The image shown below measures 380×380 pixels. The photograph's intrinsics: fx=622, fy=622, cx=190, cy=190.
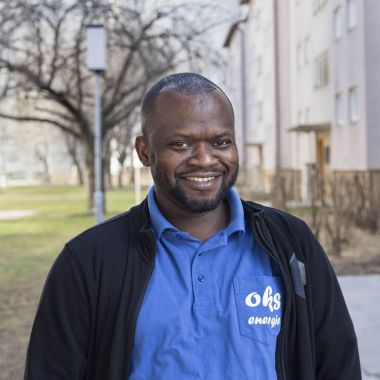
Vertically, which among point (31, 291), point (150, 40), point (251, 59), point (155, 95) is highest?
point (251, 59)

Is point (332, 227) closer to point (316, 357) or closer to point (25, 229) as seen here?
point (316, 357)

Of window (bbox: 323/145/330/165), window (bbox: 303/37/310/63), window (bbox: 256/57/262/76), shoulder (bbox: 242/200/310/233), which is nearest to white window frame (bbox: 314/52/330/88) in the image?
window (bbox: 303/37/310/63)

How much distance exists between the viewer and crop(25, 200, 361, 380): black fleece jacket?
1564 mm

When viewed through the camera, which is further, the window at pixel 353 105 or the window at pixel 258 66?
the window at pixel 258 66

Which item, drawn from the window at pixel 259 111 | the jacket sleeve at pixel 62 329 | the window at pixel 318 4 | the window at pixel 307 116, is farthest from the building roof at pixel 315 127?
the jacket sleeve at pixel 62 329

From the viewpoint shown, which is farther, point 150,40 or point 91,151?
point 91,151

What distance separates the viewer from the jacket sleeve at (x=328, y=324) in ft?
5.50

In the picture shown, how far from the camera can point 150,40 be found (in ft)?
52.5

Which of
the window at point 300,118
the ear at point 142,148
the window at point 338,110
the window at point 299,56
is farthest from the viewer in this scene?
the window at point 300,118

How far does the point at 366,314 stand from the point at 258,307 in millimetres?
4793

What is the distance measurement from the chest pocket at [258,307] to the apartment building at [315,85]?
360 inches

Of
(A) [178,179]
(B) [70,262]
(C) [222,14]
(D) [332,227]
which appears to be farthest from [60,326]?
(C) [222,14]

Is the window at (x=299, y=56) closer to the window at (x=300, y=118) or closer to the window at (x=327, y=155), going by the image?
the window at (x=300, y=118)

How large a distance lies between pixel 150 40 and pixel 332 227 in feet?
27.4
